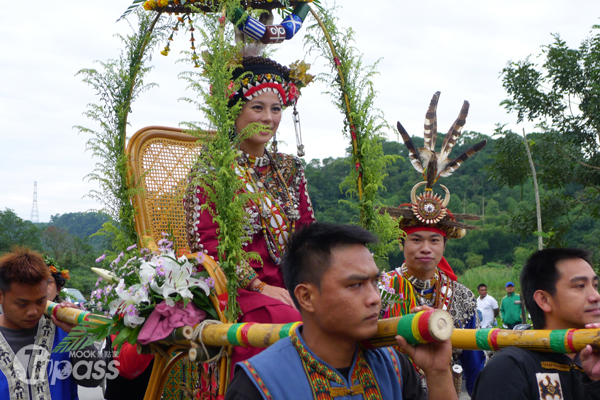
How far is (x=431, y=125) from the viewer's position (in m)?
4.21

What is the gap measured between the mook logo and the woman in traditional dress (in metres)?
0.98

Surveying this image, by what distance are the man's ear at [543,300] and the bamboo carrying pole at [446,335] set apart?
2.05 feet

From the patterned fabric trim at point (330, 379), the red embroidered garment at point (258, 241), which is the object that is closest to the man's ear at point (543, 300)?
the patterned fabric trim at point (330, 379)

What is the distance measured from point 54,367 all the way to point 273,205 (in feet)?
5.43

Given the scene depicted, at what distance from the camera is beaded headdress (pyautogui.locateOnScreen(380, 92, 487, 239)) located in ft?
13.6

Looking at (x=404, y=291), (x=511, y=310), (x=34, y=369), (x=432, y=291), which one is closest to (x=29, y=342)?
(x=34, y=369)

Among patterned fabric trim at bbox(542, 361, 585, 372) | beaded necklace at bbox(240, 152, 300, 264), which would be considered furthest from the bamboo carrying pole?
beaded necklace at bbox(240, 152, 300, 264)

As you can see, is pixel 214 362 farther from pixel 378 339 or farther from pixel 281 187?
pixel 281 187

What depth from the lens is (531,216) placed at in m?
14.7

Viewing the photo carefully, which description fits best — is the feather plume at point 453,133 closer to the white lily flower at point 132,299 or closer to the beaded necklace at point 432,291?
the beaded necklace at point 432,291

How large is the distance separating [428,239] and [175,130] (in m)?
2.25

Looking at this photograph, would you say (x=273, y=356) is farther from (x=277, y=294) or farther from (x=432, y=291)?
(x=432, y=291)

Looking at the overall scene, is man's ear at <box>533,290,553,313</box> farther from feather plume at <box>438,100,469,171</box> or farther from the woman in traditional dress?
feather plume at <box>438,100,469,171</box>

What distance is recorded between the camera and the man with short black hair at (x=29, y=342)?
3447 mm
